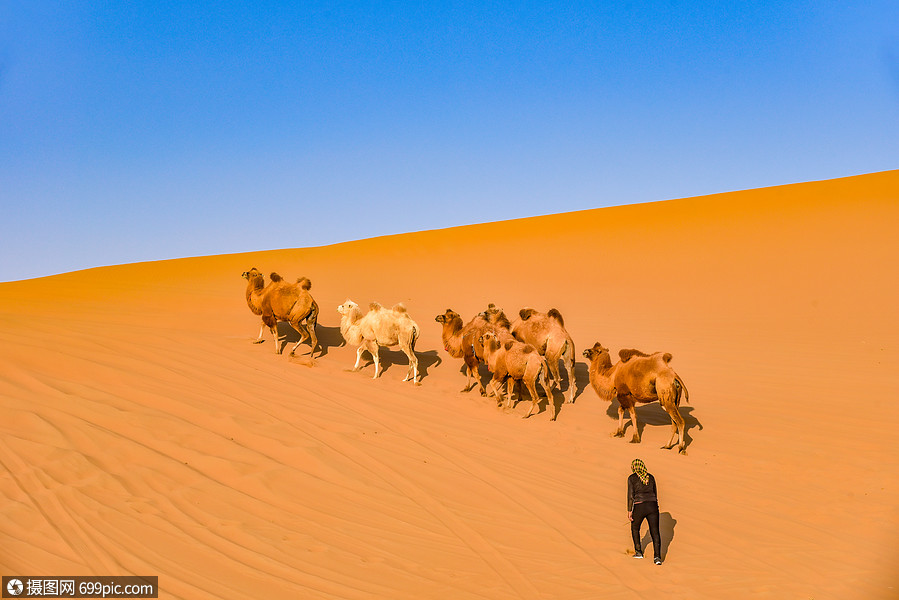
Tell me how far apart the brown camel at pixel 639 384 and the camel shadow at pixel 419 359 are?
4.89 metres

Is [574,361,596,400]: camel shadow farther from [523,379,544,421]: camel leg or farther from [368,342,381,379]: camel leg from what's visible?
[368,342,381,379]: camel leg

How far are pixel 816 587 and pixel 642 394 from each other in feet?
17.1

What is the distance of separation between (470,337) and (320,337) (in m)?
5.28

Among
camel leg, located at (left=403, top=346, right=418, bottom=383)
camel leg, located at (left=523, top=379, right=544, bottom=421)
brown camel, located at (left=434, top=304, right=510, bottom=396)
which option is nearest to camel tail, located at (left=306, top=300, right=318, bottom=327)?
camel leg, located at (left=403, top=346, right=418, bottom=383)

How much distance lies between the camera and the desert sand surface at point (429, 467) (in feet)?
22.7

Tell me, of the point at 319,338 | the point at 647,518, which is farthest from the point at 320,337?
the point at 647,518

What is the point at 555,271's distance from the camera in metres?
35.4

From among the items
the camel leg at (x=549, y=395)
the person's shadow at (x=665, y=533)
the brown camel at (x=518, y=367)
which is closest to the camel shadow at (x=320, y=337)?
the brown camel at (x=518, y=367)

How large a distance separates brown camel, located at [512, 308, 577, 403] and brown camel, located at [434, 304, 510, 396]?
2.25ft

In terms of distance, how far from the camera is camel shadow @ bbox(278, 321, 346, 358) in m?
18.0

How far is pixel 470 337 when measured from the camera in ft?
53.1

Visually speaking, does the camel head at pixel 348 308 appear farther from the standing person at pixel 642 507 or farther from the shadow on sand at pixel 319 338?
the standing person at pixel 642 507

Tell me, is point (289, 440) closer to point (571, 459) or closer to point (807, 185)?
point (571, 459)

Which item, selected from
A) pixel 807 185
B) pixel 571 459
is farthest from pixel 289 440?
pixel 807 185
